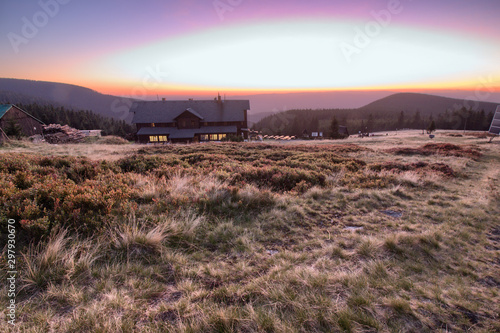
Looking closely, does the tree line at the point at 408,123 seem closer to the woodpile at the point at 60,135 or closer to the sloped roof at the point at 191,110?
the sloped roof at the point at 191,110

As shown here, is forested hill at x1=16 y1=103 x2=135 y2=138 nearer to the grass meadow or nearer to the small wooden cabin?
the small wooden cabin

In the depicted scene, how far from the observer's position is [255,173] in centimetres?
925

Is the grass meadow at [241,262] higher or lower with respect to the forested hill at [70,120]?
lower

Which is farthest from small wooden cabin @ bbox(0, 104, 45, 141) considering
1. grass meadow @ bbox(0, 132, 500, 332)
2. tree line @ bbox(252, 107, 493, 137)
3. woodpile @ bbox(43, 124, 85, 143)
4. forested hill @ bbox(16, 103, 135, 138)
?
tree line @ bbox(252, 107, 493, 137)

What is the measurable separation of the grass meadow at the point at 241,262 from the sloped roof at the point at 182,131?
134 ft

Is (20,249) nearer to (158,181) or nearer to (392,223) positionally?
(158,181)

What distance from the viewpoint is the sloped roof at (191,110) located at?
4928 cm

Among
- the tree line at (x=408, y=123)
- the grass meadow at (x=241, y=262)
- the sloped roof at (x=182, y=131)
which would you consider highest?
the tree line at (x=408, y=123)

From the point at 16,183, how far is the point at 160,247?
16.9 feet

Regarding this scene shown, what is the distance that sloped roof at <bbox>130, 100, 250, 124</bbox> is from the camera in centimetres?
4928

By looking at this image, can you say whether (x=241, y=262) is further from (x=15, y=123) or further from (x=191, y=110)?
(x=15, y=123)

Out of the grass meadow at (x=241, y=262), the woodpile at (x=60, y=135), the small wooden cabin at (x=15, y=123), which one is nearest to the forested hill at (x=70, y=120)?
the small wooden cabin at (x=15, y=123)

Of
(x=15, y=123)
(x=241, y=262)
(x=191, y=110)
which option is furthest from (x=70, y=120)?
(x=241, y=262)

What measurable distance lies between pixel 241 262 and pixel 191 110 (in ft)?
162
